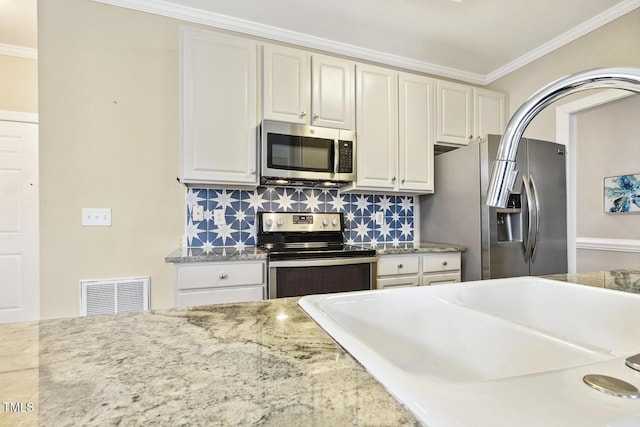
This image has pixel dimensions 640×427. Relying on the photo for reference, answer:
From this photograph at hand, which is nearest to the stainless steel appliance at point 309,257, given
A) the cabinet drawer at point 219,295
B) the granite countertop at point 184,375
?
the cabinet drawer at point 219,295

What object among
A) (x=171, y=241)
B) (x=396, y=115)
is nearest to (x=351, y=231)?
(x=396, y=115)

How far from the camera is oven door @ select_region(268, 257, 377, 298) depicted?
197cm

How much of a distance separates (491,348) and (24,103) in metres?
3.92

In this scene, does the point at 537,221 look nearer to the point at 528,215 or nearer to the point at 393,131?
the point at 528,215

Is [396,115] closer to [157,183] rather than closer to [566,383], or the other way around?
[157,183]

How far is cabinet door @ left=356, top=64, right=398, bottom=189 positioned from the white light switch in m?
1.82

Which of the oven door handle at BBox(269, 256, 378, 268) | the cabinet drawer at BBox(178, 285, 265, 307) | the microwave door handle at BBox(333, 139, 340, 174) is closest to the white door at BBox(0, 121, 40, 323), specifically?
the cabinet drawer at BBox(178, 285, 265, 307)

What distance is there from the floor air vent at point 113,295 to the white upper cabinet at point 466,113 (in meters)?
2.64

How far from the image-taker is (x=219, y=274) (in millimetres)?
1929

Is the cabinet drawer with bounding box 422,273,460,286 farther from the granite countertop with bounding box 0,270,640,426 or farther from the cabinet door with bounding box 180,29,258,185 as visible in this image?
the granite countertop with bounding box 0,270,640,426

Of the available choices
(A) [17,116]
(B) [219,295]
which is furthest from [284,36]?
(A) [17,116]

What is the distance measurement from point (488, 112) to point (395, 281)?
192 cm

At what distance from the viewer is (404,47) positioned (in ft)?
9.39

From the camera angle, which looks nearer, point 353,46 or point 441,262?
point 441,262
